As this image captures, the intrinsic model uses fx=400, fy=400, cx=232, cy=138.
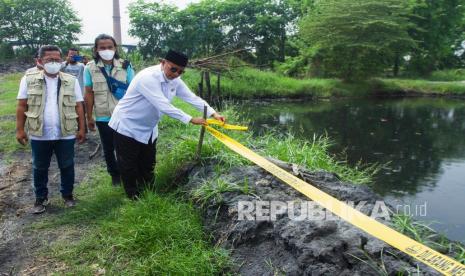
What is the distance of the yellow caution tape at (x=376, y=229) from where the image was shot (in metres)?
2.05

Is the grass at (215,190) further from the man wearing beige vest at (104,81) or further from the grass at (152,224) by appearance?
the man wearing beige vest at (104,81)

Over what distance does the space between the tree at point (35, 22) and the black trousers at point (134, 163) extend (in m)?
23.3

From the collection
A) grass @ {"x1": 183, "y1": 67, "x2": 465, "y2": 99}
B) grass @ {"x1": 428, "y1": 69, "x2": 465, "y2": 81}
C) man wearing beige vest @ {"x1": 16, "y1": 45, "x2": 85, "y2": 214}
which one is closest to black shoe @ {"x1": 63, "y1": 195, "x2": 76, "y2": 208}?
man wearing beige vest @ {"x1": 16, "y1": 45, "x2": 85, "y2": 214}

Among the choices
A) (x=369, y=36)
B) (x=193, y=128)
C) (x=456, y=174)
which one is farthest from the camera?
(x=369, y=36)

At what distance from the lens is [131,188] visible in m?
3.82

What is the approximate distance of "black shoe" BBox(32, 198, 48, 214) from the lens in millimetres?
3852

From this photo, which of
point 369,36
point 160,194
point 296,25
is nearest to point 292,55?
point 296,25

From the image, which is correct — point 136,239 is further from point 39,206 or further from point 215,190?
point 39,206

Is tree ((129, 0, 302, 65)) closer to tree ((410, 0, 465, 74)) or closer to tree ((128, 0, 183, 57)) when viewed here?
tree ((128, 0, 183, 57))

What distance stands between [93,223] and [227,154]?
4.75 feet

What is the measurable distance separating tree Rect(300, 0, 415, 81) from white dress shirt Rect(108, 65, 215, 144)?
2225 cm

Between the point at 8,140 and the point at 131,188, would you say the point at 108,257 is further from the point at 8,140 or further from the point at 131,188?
the point at 8,140
